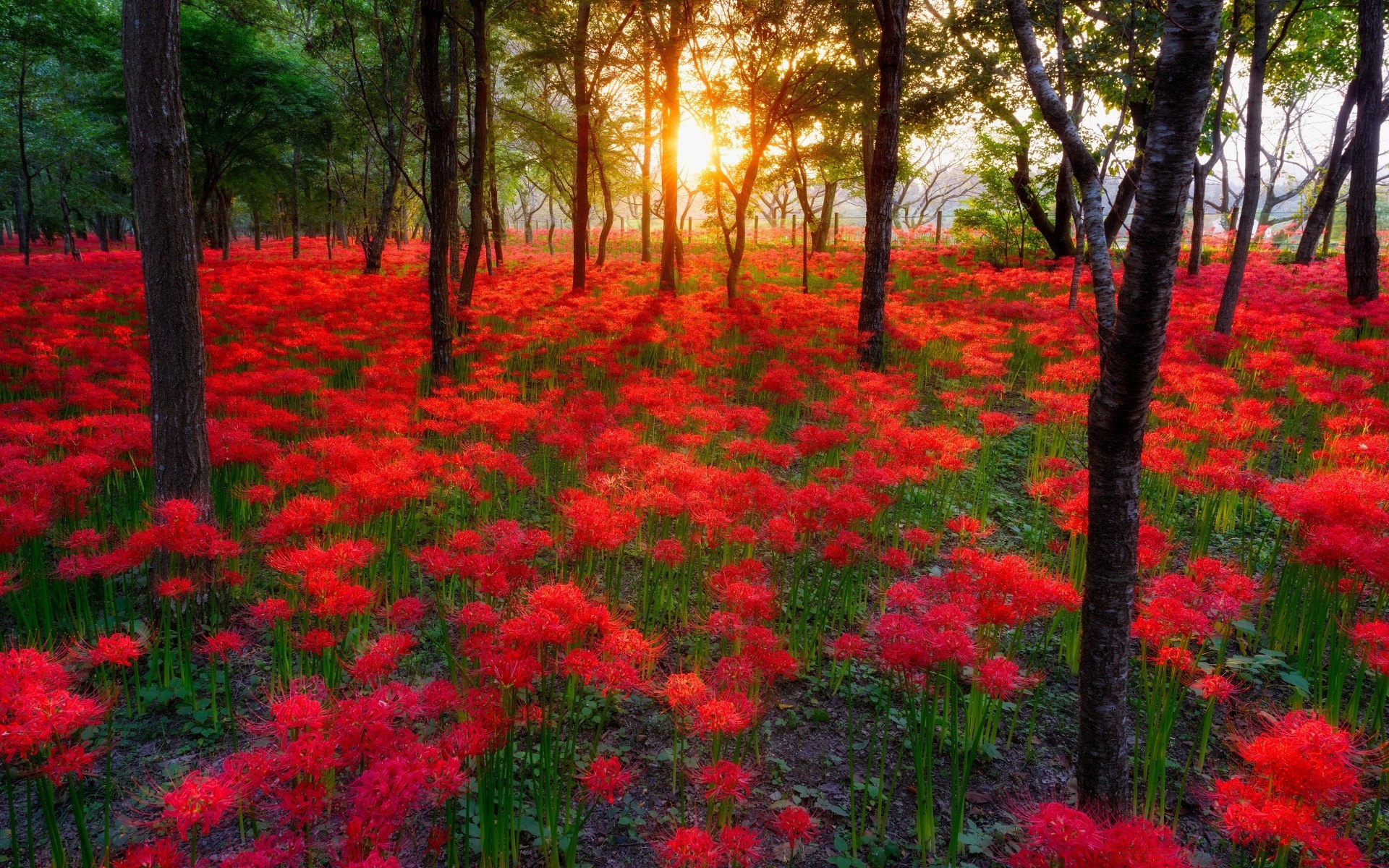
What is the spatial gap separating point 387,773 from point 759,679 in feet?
6.59

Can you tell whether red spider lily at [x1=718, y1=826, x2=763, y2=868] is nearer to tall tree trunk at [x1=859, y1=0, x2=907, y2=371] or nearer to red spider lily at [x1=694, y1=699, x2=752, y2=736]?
red spider lily at [x1=694, y1=699, x2=752, y2=736]

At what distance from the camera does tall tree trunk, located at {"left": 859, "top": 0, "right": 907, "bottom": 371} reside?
32.4ft

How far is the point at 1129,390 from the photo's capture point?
2.59 m

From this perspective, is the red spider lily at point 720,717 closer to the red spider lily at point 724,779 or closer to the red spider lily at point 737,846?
the red spider lily at point 724,779

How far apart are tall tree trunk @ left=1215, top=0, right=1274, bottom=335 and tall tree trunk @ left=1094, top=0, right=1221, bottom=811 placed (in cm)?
977

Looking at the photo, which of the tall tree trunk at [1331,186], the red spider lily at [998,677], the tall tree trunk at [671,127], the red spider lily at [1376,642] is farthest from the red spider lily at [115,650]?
the tall tree trunk at [1331,186]

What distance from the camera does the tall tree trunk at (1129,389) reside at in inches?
90.1

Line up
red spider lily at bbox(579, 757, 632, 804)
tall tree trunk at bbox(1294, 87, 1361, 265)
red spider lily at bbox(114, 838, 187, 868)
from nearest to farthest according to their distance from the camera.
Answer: red spider lily at bbox(114, 838, 187, 868)
red spider lily at bbox(579, 757, 632, 804)
tall tree trunk at bbox(1294, 87, 1361, 265)

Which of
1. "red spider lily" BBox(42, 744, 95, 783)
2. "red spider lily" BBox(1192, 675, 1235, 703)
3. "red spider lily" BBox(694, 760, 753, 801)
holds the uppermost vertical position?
"red spider lily" BBox(42, 744, 95, 783)

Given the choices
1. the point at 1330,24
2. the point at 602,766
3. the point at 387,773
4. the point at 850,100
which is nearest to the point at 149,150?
the point at 387,773

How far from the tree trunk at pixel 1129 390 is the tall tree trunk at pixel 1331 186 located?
813 inches

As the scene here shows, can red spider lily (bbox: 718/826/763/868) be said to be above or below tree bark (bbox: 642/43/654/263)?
below

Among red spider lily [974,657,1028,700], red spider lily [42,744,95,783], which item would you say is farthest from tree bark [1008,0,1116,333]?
red spider lily [42,744,95,783]

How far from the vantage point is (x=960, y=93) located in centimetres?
1767
